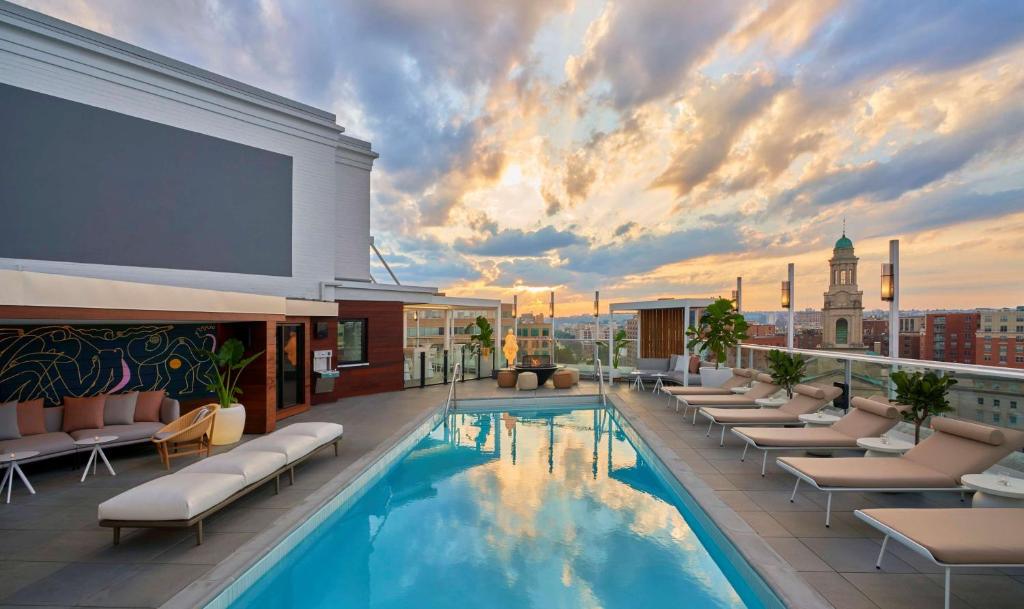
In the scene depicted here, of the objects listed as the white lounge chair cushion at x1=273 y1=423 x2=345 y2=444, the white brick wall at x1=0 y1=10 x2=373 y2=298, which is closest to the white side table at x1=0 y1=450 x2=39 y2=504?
the white lounge chair cushion at x1=273 y1=423 x2=345 y2=444

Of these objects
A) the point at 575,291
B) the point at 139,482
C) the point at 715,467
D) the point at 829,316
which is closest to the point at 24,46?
the point at 139,482

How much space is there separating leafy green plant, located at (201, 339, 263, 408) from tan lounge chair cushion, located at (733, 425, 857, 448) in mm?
7727

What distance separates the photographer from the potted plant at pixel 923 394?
5051 mm

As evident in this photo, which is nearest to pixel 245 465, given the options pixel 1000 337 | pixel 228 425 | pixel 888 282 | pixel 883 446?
pixel 228 425

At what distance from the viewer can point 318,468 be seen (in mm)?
6367

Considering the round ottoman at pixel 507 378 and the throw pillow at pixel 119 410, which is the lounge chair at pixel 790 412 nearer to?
the round ottoman at pixel 507 378

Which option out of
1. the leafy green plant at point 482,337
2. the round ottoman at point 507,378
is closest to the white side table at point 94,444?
the round ottoman at point 507,378

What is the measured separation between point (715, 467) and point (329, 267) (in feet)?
35.1

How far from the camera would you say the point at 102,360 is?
750 cm

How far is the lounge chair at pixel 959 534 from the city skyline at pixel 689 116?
643cm

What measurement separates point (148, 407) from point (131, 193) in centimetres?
539

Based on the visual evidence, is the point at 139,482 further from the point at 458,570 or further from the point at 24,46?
the point at 24,46

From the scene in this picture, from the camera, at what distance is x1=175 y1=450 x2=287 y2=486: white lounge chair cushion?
4668 millimetres

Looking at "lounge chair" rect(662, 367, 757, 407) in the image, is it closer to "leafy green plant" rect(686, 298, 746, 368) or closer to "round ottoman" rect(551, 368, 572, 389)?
"leafy green plant" rect(686, 298, 746, 368)
